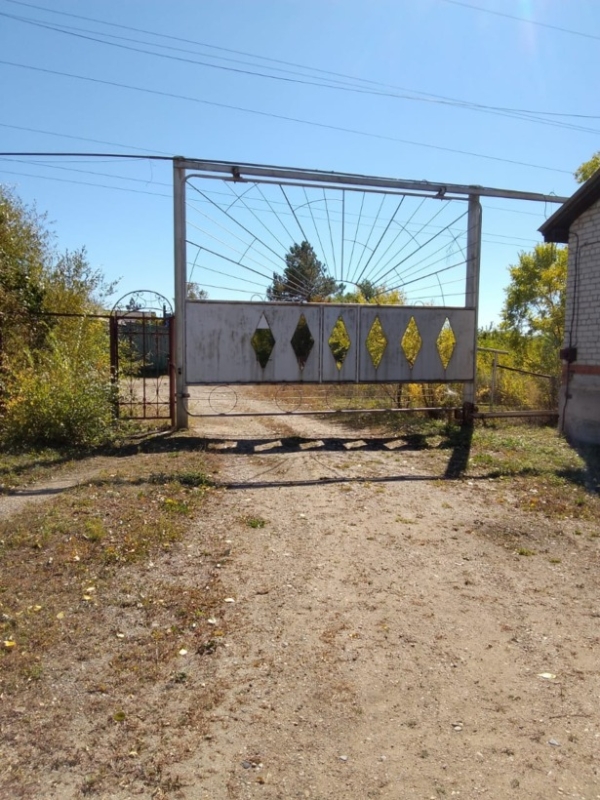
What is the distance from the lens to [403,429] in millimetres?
10906

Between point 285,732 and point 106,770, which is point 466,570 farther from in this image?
point 106,770

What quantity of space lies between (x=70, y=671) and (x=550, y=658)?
9.22 feet

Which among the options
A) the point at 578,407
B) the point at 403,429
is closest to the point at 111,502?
the point at 403,429

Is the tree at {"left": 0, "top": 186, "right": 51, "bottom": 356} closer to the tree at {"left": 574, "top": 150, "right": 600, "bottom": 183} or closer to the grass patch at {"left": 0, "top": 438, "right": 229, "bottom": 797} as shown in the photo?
the grass patch at {"left": 0, "top": 438, "right": 229, "bottom": 797}

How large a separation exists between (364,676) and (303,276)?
7.66m

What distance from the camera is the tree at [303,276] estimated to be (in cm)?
995

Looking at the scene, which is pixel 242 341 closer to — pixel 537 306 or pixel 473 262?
pixel 473 262

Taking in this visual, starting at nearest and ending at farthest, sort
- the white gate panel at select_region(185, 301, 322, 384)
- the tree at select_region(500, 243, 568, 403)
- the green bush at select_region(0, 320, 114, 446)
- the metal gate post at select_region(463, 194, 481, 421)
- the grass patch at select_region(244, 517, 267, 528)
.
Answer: the grass patch at select_region(244, 517, 267, 528) < the green bush at select_region(0, 320, 114, 446) < the white gate panel at select_region(185, 301, 322, 384) < the metal gate post at select_region(463, 194, 481, 421) < the tree at select_region(500, 243, 568, 403)

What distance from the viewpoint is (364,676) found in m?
3.27

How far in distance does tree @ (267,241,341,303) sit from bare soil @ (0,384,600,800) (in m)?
5.02

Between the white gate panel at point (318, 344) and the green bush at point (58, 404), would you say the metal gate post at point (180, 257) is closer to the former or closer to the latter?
the white gate panel at point (318, 344)

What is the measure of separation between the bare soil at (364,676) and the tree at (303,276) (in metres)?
5.02

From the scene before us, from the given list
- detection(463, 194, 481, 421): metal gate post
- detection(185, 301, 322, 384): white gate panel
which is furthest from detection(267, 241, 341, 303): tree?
detection(463, 194, 481, 421): metal gate post

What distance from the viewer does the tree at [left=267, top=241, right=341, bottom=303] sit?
995 cm
